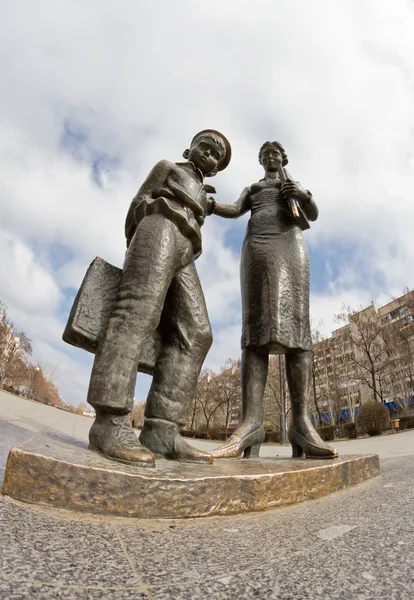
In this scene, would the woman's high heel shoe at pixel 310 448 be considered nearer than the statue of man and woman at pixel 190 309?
No

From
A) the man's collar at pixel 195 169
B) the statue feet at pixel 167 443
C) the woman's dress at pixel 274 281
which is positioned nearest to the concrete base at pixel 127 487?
the statue feet at pixel 167 443

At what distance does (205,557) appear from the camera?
0.90m

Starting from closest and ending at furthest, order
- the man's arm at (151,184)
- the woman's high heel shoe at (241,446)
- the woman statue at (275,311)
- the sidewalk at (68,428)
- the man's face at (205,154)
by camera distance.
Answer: the man's arm at (151,184)
the woman's high heel shoe at (241,446)
the man's face at (205,154)
the woman statue at (275,311)
the sidewalk at (68,428)

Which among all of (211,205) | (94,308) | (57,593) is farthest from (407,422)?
(57,593)

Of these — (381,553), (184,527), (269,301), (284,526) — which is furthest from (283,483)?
(269,301)

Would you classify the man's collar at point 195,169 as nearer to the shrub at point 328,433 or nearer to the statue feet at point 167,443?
the statue feet at point 167,443

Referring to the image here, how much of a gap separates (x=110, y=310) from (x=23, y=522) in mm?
1107

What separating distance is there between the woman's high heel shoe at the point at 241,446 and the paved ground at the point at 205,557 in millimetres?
1057

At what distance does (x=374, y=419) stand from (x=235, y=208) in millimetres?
15635

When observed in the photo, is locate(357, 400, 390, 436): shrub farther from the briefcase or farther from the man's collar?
the briefcase

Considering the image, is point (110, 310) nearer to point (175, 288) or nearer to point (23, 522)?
point (175, 288)

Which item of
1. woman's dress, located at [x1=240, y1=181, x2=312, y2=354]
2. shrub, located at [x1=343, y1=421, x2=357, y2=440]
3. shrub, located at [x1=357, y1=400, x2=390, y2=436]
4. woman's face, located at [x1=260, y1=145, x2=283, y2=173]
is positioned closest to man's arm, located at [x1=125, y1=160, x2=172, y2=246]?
woman's dress, located at [x1=240, y1=181, x2=312, y2=354]

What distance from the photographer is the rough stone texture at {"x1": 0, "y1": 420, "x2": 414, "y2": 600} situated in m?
0.69

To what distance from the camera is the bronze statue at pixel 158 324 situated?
1.63 metres
